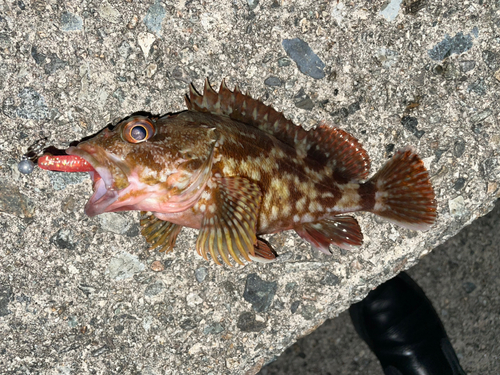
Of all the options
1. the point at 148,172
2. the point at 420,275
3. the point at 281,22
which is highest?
the point at 281,22

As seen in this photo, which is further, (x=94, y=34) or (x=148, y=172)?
(x=94, y=34)

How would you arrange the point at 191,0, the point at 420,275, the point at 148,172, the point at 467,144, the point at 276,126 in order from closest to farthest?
1. the point at 148,172
2. the point at 276,126
3. the point at 191,0
4. the point at 467,144
5. the point at 420,275

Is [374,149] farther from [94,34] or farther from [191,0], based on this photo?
[94,34]

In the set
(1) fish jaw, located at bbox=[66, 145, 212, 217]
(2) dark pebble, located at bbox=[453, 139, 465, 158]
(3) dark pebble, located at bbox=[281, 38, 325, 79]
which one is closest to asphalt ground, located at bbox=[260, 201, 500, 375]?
(2) dark pebble, located at bbox=[453, 139, 465, 158]

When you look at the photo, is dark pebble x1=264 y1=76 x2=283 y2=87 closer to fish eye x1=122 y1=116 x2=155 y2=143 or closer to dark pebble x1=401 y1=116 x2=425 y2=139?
dark pebble x1=401 y1=116 x2=425 y2=139

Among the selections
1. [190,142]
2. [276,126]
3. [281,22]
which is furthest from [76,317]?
[281,22]

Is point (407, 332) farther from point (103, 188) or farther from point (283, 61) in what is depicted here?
point (103, 188)
